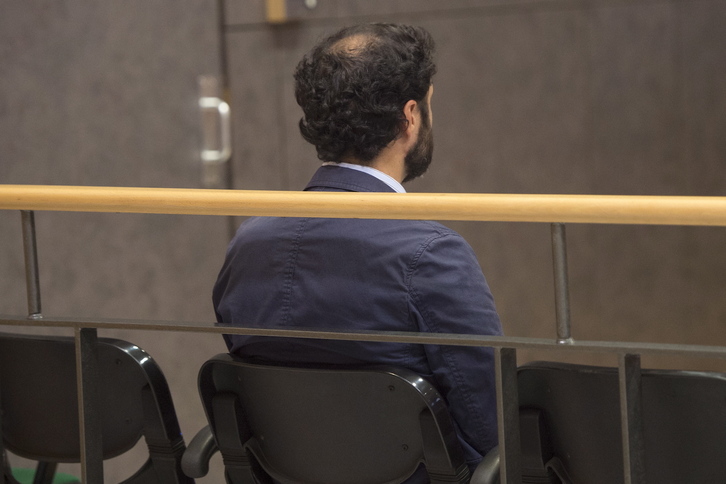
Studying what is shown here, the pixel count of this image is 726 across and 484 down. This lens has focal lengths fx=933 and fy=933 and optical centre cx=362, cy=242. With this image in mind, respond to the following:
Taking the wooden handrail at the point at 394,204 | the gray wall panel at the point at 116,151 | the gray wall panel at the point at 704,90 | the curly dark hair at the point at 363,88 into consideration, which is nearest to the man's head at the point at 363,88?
the curly dark hair at the point at 363,88

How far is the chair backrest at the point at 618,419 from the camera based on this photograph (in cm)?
112

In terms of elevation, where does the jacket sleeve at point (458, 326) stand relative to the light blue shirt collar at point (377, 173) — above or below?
below

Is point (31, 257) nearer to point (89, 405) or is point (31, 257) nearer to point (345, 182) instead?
point (89, 405)

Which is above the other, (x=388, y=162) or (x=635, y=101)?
(x=635, y=101)

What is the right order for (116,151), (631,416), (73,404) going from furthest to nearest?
(116,151), (73,404), (631,416)

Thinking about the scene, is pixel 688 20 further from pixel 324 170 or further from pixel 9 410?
pixel 9 410

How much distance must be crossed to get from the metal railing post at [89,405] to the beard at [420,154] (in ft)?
2.25

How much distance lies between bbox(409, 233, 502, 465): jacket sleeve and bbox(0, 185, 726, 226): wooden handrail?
0.25 metres

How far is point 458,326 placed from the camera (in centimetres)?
144

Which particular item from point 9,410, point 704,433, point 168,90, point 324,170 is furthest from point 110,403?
point 168,90

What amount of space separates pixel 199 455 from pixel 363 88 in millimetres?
725

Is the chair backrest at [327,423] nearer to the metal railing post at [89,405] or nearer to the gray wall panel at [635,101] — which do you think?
the metal railing post at [89,405]

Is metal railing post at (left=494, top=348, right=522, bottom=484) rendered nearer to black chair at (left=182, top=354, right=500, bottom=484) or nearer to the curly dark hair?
black chair at (left=182, top=354, right=500, bottom=484)

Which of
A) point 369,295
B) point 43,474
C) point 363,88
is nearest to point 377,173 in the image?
point 363,88
